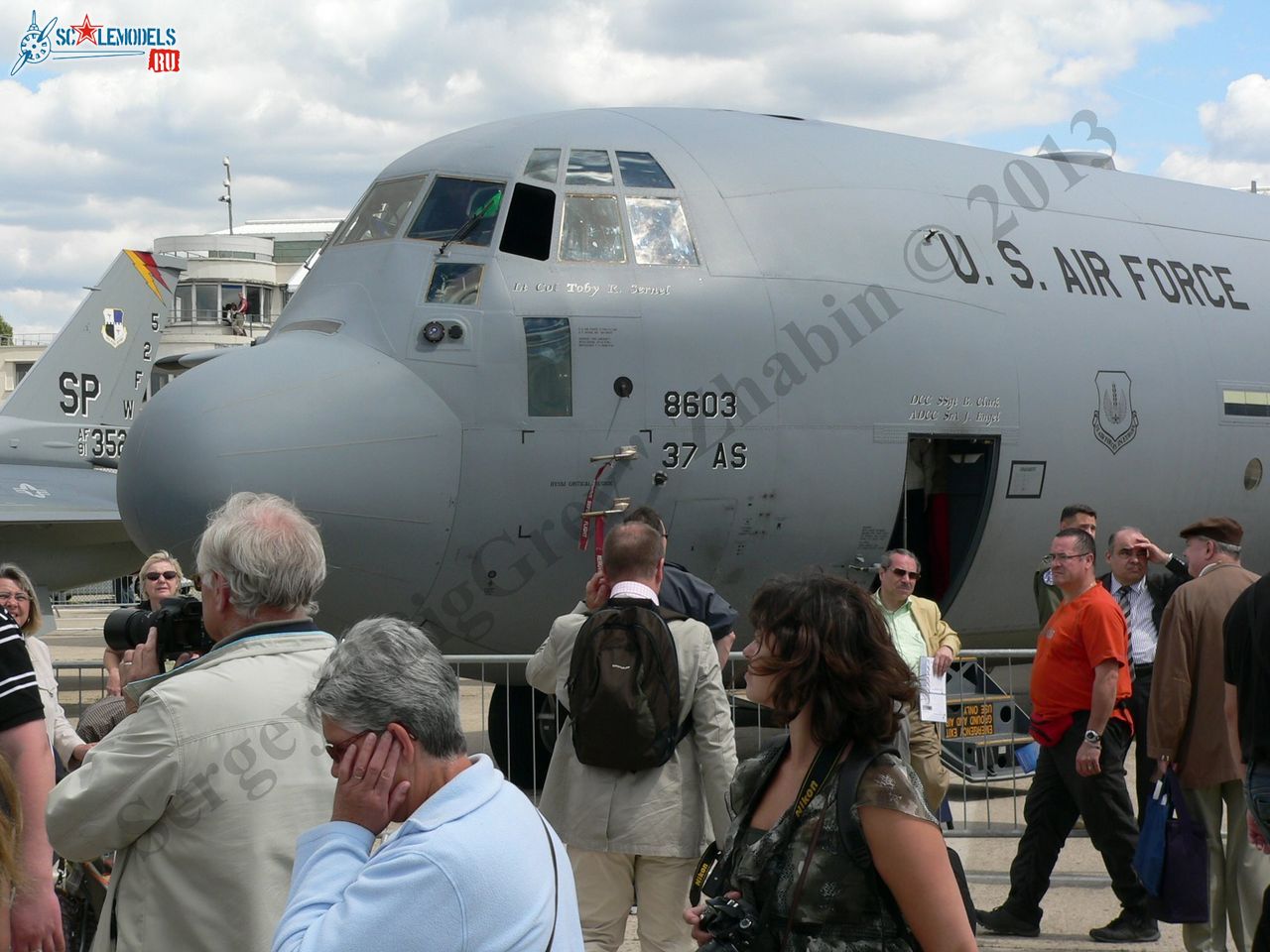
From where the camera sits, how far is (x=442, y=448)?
838 cm

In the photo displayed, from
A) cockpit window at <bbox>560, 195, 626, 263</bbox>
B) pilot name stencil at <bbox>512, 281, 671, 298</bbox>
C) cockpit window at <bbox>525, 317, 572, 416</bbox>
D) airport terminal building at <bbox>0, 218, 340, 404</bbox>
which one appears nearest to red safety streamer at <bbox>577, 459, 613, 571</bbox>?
cockpit window at <bbox>525, 317, 572, 416</bbox>

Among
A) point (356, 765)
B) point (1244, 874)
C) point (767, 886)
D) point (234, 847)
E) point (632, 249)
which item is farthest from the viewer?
point (632, 249)

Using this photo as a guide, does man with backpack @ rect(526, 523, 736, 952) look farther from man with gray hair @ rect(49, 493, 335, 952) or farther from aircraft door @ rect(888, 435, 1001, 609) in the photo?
aircraft door @ rect(888, 435, 1001, 609)

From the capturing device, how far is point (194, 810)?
131 inches

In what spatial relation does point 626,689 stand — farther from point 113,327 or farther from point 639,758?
point 113,327

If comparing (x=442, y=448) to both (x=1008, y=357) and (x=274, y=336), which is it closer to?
(x=274, y=336)

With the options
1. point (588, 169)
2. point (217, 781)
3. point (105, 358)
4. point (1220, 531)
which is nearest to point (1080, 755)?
point (1220, 531)

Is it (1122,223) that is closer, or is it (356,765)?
(356,765)

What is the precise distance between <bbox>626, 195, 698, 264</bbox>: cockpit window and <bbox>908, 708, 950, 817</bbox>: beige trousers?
10.2 feet

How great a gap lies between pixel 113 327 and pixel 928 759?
19282 millimetres

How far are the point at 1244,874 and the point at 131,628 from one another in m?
4.50

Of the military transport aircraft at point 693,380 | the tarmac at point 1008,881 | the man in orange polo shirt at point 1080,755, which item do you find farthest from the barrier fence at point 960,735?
the man in orange polo shirt at point 1080,755

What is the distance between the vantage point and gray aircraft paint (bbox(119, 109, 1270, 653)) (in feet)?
27.2

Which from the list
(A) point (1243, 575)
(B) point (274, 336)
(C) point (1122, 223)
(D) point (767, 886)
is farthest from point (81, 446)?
(D) point (767, 886)
